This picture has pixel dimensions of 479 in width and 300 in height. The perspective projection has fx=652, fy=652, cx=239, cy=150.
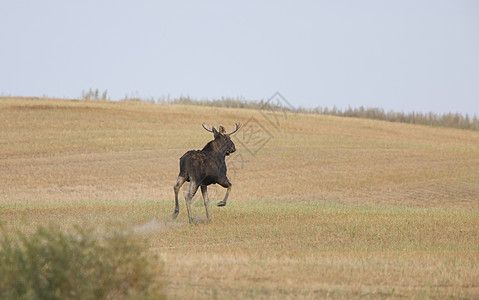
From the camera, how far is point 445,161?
38.6 metres

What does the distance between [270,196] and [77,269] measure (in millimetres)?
21099

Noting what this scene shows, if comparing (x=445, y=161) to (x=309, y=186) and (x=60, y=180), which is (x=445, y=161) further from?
(x=60, y=180)

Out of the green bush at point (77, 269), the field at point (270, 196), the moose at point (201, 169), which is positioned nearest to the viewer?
the green bush at point (77, 269)

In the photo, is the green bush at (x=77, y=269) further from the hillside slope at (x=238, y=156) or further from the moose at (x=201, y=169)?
the hillside slope at (x=238, y=156)

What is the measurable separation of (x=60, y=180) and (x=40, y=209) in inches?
370

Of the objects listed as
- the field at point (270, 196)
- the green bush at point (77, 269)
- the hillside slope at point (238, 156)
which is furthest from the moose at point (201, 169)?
the hillside slope at point (238, 156)

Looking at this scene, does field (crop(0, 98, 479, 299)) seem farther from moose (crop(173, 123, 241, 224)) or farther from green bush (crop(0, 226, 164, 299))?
moose (crop(173, 123, 241, 224))

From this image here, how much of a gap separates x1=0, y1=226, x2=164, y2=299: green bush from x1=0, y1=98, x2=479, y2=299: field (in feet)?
1.77

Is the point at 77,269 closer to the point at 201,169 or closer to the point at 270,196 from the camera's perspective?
the point at 201,169

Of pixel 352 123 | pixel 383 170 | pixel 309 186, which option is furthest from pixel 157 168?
pixel 352 123

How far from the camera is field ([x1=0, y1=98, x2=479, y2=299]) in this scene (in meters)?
10.6

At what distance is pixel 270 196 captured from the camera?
29016mm

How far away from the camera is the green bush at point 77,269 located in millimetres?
8047

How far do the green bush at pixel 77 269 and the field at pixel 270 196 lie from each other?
538mm
